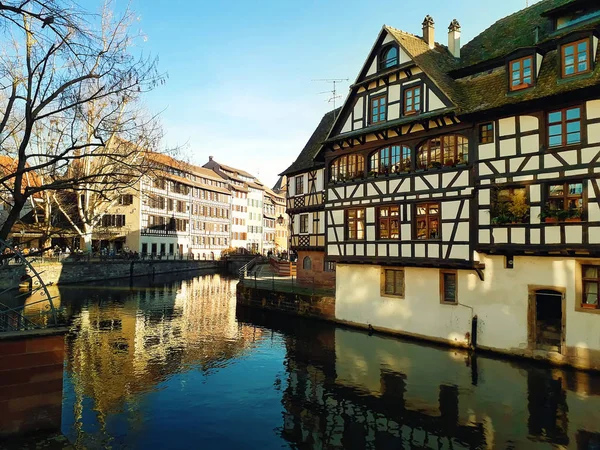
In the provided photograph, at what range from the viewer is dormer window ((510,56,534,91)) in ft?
55.4

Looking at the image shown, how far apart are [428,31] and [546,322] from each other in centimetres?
1453

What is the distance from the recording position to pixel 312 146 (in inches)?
1244

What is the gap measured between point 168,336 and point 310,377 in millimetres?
8769

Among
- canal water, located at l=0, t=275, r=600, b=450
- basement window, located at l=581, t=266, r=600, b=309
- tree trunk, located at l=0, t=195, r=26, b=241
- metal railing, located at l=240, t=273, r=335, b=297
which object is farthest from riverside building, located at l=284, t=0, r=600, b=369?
tree trunk, located at l=0, t=195, r=26, b=241

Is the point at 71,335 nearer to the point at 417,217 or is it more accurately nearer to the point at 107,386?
the point at 107,386

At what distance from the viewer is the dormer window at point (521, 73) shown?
1689cm

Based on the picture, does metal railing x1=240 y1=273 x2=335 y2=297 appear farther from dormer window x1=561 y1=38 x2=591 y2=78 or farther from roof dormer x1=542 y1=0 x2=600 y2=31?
roof dormer x1=542 y1=0 x2=600 y2=31

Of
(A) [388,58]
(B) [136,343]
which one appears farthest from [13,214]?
(A) [388,58]

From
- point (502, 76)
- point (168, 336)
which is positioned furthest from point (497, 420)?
point (168, 336)

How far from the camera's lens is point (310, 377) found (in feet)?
50.7

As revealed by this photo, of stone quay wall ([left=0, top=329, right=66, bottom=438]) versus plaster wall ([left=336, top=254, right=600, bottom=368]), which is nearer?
stone quay wall ([left=0, top=329, right=66, bottom=438])

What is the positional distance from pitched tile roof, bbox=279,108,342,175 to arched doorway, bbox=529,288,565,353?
15.2 m

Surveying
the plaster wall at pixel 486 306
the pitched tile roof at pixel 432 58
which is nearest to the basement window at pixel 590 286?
the plaster wall at pixel 486 306

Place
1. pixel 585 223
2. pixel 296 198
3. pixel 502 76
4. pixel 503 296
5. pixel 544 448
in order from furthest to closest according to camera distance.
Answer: pixel 296 198
pixel 502 76
pixel 503 296
pixel 585 223
pixel 544 448
